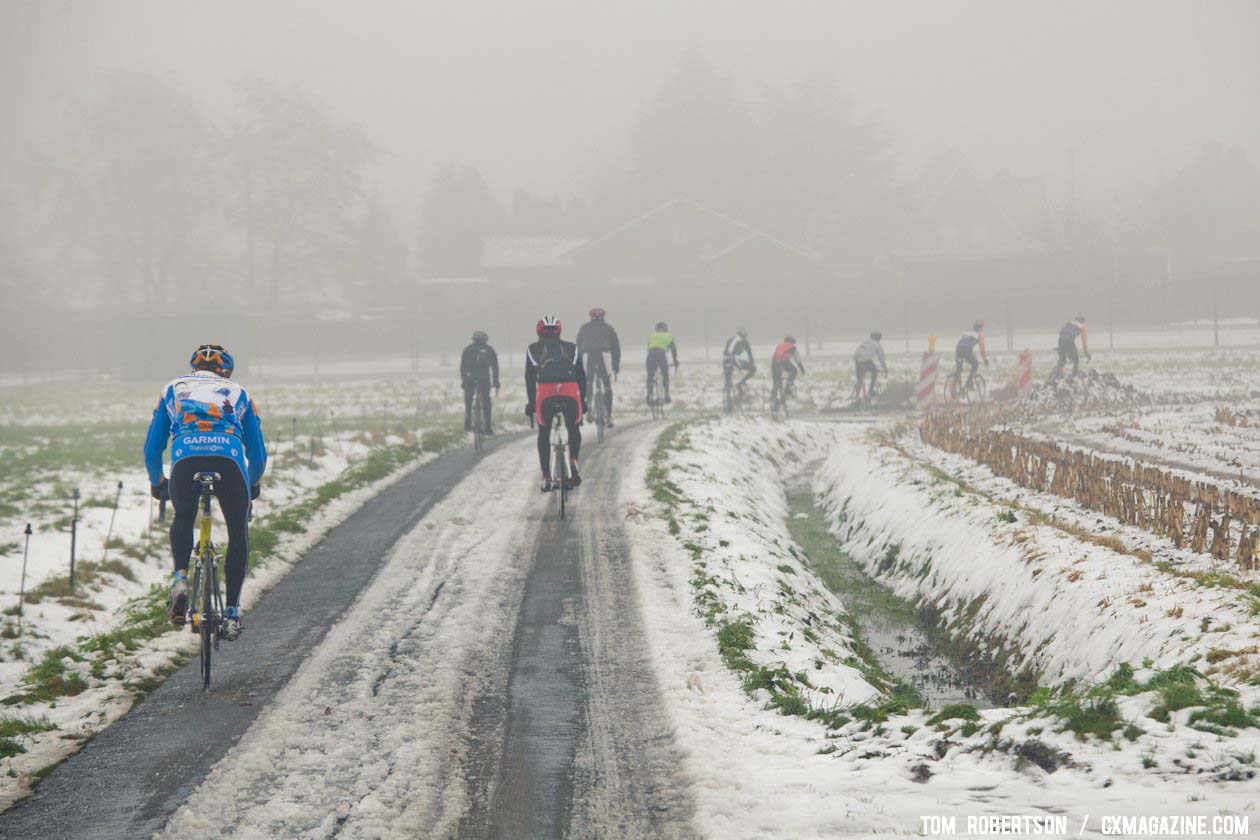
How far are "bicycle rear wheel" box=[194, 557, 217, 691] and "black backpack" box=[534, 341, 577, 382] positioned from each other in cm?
593

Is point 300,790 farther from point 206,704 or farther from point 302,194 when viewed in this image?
point 302,194

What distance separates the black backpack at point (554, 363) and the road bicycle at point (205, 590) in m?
5.81

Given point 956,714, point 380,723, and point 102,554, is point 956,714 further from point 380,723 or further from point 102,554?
point 102,554

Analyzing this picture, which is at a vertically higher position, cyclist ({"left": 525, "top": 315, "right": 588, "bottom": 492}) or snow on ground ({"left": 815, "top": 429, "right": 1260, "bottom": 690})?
cyclist ({"left": 525, "top": 315, "right": 588, "bottom": 492})

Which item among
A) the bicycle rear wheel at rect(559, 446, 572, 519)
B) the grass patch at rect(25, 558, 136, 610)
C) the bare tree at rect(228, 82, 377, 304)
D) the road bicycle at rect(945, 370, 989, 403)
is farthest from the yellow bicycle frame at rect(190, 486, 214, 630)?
the bare tree at rect(228, 82, 377, 304)

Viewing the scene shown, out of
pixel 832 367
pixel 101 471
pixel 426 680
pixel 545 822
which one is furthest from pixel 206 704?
pixel 832 367

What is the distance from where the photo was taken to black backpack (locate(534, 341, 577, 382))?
12.7 metres

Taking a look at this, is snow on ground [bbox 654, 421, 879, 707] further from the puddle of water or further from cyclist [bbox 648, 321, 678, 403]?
cyclist [bbox 648, 321, 678, 403]

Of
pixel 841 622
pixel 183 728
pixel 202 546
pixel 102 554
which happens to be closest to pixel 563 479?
pixel 841 622

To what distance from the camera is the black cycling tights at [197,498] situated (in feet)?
23.0

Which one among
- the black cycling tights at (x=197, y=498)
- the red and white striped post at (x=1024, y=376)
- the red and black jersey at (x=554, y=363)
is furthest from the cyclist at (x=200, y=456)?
the red and white striped post at (x=1024, y=376)

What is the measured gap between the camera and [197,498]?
23.3 feet

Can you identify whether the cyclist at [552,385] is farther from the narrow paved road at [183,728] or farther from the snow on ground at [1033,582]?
the snow on ground at [1033,582]

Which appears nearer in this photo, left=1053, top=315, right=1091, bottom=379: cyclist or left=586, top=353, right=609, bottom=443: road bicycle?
left=586, top=353, right=609, bottom=443: road bicycle
